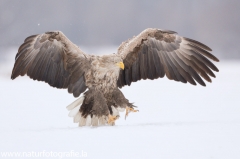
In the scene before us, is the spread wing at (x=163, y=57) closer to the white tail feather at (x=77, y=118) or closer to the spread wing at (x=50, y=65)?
the spread wing at (x=50, y=65)

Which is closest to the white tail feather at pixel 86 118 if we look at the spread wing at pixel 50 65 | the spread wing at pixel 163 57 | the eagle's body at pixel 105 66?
the eagle's body at pixel 105 66

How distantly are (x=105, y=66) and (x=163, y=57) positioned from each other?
0.95 m

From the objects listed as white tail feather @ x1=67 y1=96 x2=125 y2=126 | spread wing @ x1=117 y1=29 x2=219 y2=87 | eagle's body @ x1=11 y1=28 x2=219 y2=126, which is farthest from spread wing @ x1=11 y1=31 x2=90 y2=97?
spread wing @ x1=117 y1=29 x2=219 y2=87

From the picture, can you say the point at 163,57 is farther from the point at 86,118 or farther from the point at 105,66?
the point at 86,118

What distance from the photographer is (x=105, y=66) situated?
5172mm

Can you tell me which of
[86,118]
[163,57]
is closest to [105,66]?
[86,118]

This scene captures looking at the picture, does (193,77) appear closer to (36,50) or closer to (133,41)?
(133,41)

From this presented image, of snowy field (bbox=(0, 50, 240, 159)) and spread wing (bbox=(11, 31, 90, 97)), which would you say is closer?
snowy field (bbox=(0, 50, 240, 159))

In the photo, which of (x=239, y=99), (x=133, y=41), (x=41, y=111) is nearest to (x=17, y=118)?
(x=41, y=111)

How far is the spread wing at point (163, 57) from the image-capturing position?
17.7 ft

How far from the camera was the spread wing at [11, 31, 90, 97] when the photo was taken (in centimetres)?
538

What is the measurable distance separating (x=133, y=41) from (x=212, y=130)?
1981 mm

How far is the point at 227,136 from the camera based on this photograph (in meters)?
3.72

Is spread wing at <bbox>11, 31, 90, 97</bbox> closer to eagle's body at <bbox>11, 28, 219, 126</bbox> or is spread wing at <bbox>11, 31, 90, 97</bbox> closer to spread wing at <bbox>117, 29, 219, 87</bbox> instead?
eagle's body at <bbox>11, 28, 219, 126</bbox>
